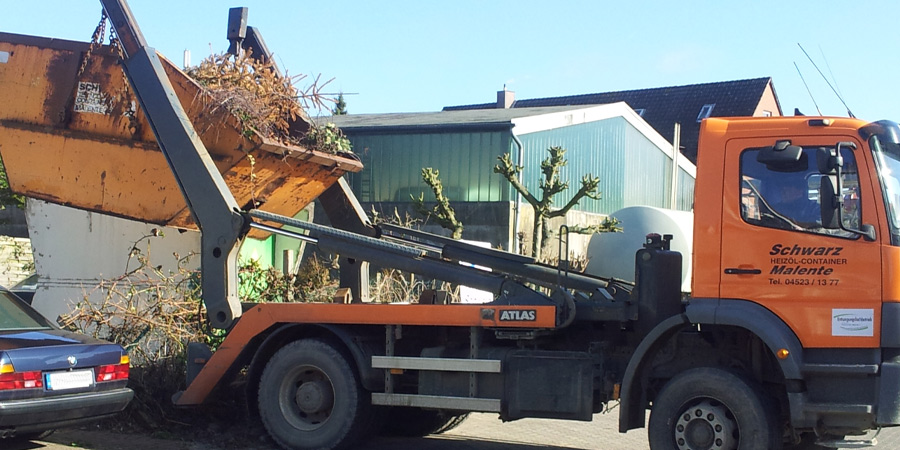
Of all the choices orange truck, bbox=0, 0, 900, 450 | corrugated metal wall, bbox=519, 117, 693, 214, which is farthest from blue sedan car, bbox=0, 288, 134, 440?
corrugated metal wall, bbox=519, 117, 693, 214

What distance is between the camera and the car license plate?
23.8 ft

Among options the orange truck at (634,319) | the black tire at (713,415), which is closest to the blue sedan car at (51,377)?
the orange truck at (634,319)

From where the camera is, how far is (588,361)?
750cm

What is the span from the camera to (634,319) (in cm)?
740

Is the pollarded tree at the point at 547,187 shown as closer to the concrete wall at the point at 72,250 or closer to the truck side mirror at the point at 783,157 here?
the concrete wall at the point at 72,250

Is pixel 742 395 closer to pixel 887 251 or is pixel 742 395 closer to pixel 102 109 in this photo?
pixel 887 251

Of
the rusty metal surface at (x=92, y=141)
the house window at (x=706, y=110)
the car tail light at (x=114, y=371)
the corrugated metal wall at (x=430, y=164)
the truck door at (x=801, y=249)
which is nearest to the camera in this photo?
the truck door at (x=801, y=249)

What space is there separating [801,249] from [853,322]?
1.97 feet

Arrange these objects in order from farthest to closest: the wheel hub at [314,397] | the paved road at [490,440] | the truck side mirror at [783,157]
A: the paved road at [490,440], the wheel hub at [314,397], the truck side mirror at [783,157]

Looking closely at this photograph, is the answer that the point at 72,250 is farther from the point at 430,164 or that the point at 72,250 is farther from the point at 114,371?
the point at 430,164

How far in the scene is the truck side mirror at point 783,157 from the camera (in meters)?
6.62

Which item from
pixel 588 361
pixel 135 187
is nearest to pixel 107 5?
pixel 135 187

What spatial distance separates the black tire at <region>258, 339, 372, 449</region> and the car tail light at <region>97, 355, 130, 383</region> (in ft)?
3.85

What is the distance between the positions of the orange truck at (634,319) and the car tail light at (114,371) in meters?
0.74
